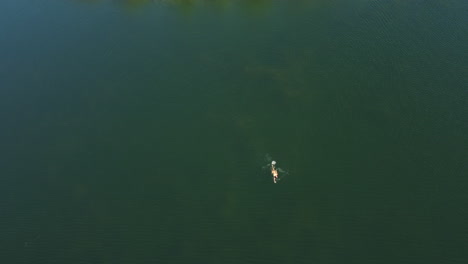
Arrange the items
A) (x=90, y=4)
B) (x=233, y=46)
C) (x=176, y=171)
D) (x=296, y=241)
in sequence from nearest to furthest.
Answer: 1. (x=296, y=241)
2. (x=176, y=171)
3. (x=233, y=46)
4. (x=90, y=4)

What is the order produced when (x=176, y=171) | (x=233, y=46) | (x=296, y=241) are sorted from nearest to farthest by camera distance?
1. (x=296, y=241)
2. (x=176, y=171)
3. (x=233, y=46)

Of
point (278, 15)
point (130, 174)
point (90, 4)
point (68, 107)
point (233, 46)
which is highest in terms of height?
point (90, 4)

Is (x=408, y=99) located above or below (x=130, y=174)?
above

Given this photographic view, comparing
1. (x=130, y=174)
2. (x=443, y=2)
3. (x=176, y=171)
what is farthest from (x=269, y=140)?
(x=443, y=2)

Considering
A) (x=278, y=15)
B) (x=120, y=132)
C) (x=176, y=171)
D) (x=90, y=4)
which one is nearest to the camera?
(x=176, y=171)

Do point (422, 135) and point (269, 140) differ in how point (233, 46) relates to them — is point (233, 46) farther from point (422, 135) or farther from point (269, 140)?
point (422, 135)

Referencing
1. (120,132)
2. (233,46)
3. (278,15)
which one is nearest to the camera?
(120,132)

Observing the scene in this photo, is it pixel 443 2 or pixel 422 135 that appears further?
pixel 443 2

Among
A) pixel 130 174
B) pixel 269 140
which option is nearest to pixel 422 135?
pixel 269 140

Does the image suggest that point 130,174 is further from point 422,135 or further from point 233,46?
point 422,135
